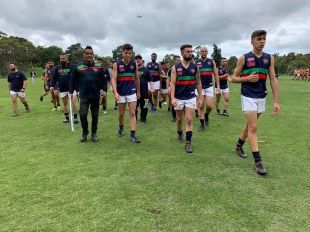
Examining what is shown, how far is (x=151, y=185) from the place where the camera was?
5.18 meters

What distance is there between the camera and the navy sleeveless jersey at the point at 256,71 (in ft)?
19.4

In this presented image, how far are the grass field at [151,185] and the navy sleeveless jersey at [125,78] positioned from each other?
1284 millimetres

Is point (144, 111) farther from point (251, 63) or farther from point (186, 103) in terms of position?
point (251, 63)

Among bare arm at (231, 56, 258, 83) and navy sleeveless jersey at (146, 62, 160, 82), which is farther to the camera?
navy sleeveless jersey at (146, 62, 160, 82)

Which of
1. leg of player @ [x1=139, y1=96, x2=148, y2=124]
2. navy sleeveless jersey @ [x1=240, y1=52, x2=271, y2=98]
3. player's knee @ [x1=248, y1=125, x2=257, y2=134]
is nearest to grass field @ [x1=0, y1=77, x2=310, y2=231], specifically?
player's knee @ [x1=248, y1=125, x2=257, y2=134]

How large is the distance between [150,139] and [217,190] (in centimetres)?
378

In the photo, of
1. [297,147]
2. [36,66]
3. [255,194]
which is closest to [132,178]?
[255,194]

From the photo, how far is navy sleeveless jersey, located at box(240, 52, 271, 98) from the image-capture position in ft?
19.4

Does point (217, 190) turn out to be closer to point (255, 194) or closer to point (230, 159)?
point (255, 194)

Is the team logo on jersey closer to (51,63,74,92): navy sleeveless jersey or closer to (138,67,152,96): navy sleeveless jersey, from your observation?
(138,67,152,96): navy sleeveless jersey

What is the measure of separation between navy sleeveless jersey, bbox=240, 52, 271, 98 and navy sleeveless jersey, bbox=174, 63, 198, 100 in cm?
160

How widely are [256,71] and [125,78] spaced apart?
350 centimetres

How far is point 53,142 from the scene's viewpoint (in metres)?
8.27

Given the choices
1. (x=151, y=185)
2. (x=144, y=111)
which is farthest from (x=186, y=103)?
(x=144, y=111)
